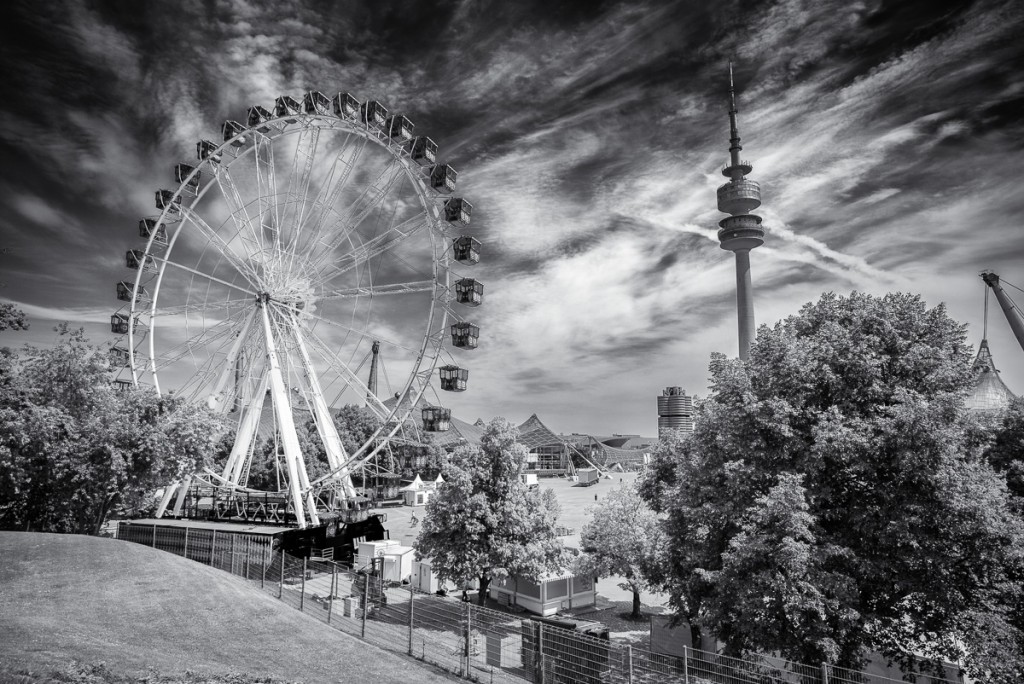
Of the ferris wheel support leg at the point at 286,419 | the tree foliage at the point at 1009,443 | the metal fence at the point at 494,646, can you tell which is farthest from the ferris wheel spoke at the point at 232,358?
the tree foliage at the point at 1009,443

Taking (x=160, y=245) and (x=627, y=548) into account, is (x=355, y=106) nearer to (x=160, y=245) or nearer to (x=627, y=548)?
(x=160, y=245)

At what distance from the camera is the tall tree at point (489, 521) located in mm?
23250

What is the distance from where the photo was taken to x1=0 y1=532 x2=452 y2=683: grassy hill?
10.7 m

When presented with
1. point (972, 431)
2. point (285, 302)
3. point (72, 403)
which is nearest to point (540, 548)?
point (972, 431)

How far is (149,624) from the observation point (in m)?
14.2

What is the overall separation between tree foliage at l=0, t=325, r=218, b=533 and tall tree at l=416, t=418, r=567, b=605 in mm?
12527

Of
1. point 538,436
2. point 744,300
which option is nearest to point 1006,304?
point 744,300

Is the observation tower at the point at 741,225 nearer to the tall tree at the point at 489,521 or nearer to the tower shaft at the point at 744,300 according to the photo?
the tower shaft at the point at 744,300

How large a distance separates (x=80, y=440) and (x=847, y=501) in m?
27.5

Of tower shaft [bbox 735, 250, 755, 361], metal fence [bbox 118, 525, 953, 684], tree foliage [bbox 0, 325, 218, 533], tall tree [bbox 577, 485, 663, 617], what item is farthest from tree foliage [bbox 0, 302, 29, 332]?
tower shaft [bbox 735, 250, 755, 361]

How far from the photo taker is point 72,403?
26484mm

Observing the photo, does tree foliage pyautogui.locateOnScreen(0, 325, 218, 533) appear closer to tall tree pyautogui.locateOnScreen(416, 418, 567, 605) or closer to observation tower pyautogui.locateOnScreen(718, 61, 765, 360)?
tall tree pyautogui.locateOnScreen(416, 418, 567, 605)

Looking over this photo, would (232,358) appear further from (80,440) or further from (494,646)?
(494,646)

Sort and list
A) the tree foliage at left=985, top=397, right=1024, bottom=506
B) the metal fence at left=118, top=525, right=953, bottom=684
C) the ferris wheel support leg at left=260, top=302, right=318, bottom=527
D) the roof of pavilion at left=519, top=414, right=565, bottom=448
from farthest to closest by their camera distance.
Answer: the roof of pavilion at left=519, top=414, right=565, bottom=448
the ferris wheel support leg at left=260, top=302, right=318, bottom=527
the tree foliage at left=985, top=397, right=1024, bottom=506
the metal fence at left=118, top=525, right=953, bottom=684
